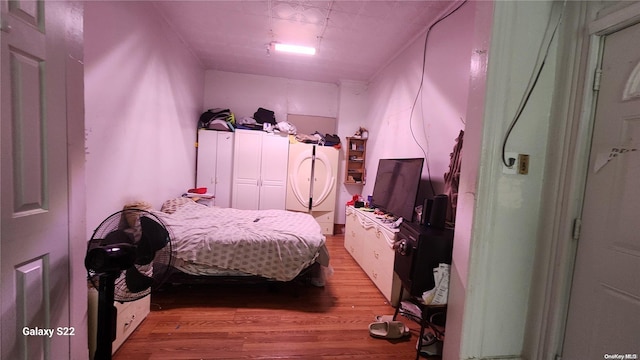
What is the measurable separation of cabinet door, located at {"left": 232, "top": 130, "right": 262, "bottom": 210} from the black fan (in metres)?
3.03

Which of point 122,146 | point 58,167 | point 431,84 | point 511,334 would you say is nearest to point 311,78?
point 431,84

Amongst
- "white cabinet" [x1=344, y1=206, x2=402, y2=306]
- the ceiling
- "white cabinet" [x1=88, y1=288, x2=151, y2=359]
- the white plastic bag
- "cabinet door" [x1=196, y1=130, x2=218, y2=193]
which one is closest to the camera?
"white cabinet" [x1=88, y1=288, x2=151, y2=359]

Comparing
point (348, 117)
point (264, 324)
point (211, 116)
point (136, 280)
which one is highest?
point (348, 117)

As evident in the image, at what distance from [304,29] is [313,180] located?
2.43 metres

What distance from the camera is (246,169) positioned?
4312mm

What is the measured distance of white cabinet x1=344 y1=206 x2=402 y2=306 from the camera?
89.9 inches

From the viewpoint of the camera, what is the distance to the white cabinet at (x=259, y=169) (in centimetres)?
428

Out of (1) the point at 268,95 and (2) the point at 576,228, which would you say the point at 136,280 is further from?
(1) the point at 268,95

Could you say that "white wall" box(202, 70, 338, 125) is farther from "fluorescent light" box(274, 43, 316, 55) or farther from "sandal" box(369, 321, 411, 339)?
"sandal" box(369, 321, 411, 339)

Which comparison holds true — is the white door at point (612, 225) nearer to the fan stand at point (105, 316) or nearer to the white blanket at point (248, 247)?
the white blanket at point (248, 247)

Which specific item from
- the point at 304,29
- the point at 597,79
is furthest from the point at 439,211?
the point at 304,29

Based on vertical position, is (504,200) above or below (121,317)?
above

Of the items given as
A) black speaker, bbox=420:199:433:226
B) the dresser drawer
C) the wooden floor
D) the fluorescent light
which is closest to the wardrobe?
the fluorescent light

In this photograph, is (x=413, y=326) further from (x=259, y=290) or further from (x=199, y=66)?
(x=199, y=66)
